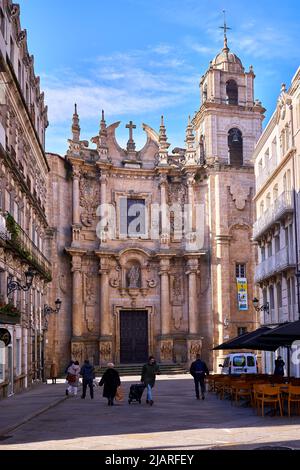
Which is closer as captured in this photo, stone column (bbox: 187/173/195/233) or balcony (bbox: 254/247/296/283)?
balcony (bbox: 254/247/296/283)

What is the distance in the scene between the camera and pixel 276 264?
100 feet

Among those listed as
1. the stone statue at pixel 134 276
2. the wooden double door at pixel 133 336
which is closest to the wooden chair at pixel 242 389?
the wooden double door at pixel 133 336

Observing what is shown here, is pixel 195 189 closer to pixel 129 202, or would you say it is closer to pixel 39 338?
pixel 129 202

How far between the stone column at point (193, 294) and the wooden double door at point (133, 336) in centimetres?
305

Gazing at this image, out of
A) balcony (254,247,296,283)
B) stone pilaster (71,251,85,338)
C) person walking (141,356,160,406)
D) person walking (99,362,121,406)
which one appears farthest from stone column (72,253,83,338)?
person walking (99,362,121,406)

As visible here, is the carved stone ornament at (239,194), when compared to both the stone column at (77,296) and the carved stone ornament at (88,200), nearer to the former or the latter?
the carved stone ornament at (88,200)

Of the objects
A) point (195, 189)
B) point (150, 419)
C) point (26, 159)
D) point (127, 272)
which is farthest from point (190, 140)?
point (150, 419)

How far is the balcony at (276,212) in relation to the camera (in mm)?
28719

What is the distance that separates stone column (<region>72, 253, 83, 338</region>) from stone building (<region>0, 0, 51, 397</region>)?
15.7 feet

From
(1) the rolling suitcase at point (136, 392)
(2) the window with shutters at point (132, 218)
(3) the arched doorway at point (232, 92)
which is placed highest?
(3) the arched doorway at point (232, 92)

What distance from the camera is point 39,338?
111 feet

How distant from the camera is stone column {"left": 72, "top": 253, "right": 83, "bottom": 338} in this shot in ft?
131

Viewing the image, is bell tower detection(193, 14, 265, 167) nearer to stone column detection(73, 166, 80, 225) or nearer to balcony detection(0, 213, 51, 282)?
stone column detection(73, 166, 80, 225)

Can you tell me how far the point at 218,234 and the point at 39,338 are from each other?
1380cm
